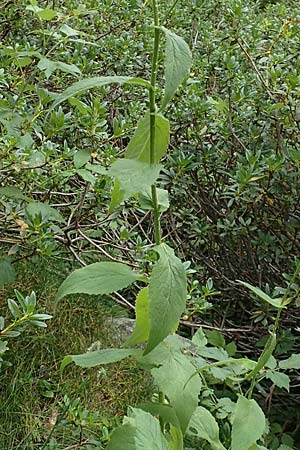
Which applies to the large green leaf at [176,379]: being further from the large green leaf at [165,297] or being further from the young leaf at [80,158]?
the young leaf at [80,158]

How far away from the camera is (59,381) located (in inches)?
103

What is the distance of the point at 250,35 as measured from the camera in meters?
3.69

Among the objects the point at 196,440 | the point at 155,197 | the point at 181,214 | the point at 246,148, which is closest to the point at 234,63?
the point at 246,148

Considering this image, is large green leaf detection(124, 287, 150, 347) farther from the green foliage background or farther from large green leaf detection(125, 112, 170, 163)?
the green foliage background

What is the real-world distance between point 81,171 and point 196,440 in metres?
0.96

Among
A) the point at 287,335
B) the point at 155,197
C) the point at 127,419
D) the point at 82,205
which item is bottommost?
the point at 287,335

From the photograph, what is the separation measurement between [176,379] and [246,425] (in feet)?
0.60

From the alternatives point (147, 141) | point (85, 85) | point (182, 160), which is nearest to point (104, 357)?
point (147, 141)

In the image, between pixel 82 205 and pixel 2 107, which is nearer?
pixel 2 107

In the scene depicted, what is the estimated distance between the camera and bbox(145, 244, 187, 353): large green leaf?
1.25 metres

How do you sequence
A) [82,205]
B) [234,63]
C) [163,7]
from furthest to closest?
[163,7], [234,63], [82,205]

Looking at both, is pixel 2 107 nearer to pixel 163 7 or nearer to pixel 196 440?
pixel 196 440

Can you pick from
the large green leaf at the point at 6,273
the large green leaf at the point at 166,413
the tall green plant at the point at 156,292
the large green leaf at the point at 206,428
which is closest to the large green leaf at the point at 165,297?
the tall green plant at the point at 156,292

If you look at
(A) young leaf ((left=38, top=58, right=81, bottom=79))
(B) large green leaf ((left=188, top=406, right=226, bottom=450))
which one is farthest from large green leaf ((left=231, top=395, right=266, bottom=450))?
(A) young leaf ((left=38, top=58, right=81, bottom=79))
